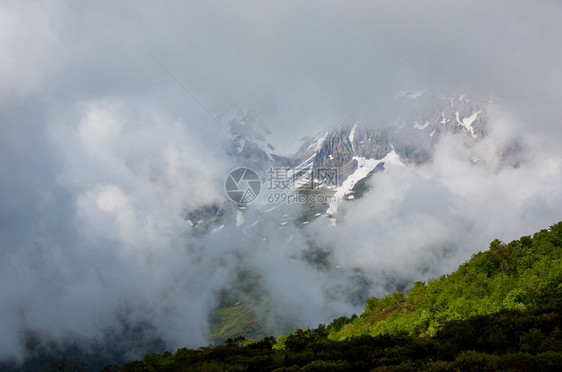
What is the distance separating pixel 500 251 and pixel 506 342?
4608cm

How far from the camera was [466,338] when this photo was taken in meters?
34.2

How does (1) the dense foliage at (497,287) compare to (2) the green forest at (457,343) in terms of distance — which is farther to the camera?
(1) the dense foliage at (497,287)

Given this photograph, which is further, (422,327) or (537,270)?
(537,270)

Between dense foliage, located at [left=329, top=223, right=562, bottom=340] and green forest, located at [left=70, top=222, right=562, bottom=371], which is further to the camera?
dense foliage, located at [left=329, top=223, right=562, bottom=340]

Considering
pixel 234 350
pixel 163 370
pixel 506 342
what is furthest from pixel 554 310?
pixel 163 370

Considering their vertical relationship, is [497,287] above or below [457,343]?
above

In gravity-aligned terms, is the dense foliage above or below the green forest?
above

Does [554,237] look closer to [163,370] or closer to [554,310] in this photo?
[554,310]

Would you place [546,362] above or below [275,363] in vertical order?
below

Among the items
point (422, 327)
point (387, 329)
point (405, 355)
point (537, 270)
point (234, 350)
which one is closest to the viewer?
point (405, 355)

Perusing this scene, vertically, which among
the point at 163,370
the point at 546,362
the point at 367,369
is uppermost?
the point at 163,370

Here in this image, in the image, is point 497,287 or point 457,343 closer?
point 457,343

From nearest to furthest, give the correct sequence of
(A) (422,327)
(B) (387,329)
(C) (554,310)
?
(C) (554,310)
(A) (422,327)
(B) (387,329)

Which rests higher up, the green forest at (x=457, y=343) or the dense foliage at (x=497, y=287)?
the dense foliage at (x=497, y=287)
